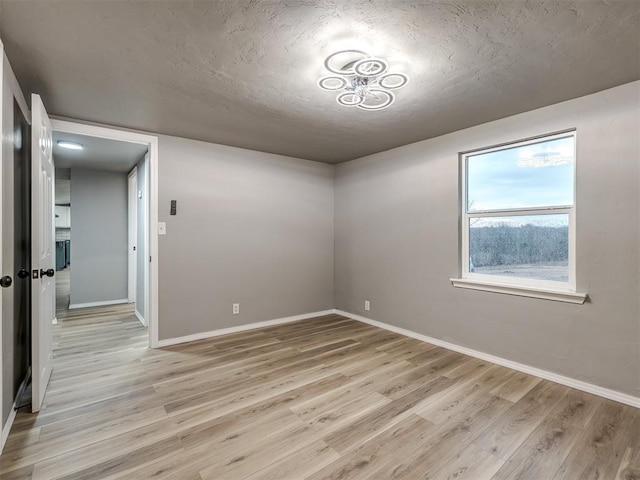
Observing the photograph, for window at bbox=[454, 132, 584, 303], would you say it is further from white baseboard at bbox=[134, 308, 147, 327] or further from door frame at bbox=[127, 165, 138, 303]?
door frame at bbox=[127, 165, 138, 303]

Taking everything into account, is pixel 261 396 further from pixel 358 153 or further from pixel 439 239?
pixel 358 153

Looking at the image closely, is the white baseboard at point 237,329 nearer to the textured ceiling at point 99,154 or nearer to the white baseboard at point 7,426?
the white baseboard at point 7,426

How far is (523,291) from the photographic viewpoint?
280cm

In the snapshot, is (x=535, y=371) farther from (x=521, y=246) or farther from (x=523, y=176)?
(x=523, y=176)

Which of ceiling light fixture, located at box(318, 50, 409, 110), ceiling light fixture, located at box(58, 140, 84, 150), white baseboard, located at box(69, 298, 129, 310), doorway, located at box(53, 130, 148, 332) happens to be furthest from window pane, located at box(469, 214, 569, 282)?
white baseboard, located at box(69, 298, 129, 310)

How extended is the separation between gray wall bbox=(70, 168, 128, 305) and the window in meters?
5.47

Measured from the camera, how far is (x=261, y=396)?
237cm

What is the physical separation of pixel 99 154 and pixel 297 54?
371 cm

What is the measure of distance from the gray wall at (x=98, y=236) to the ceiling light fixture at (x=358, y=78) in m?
4.85

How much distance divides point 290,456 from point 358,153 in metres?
3.43

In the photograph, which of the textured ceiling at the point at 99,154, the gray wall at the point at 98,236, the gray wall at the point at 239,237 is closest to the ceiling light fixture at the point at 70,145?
the textured ceiling at the point at 99,154

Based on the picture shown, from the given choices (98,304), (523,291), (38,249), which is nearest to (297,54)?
(38,249)

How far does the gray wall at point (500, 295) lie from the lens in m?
2.30

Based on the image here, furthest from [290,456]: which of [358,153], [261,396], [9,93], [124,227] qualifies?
[124,227]
